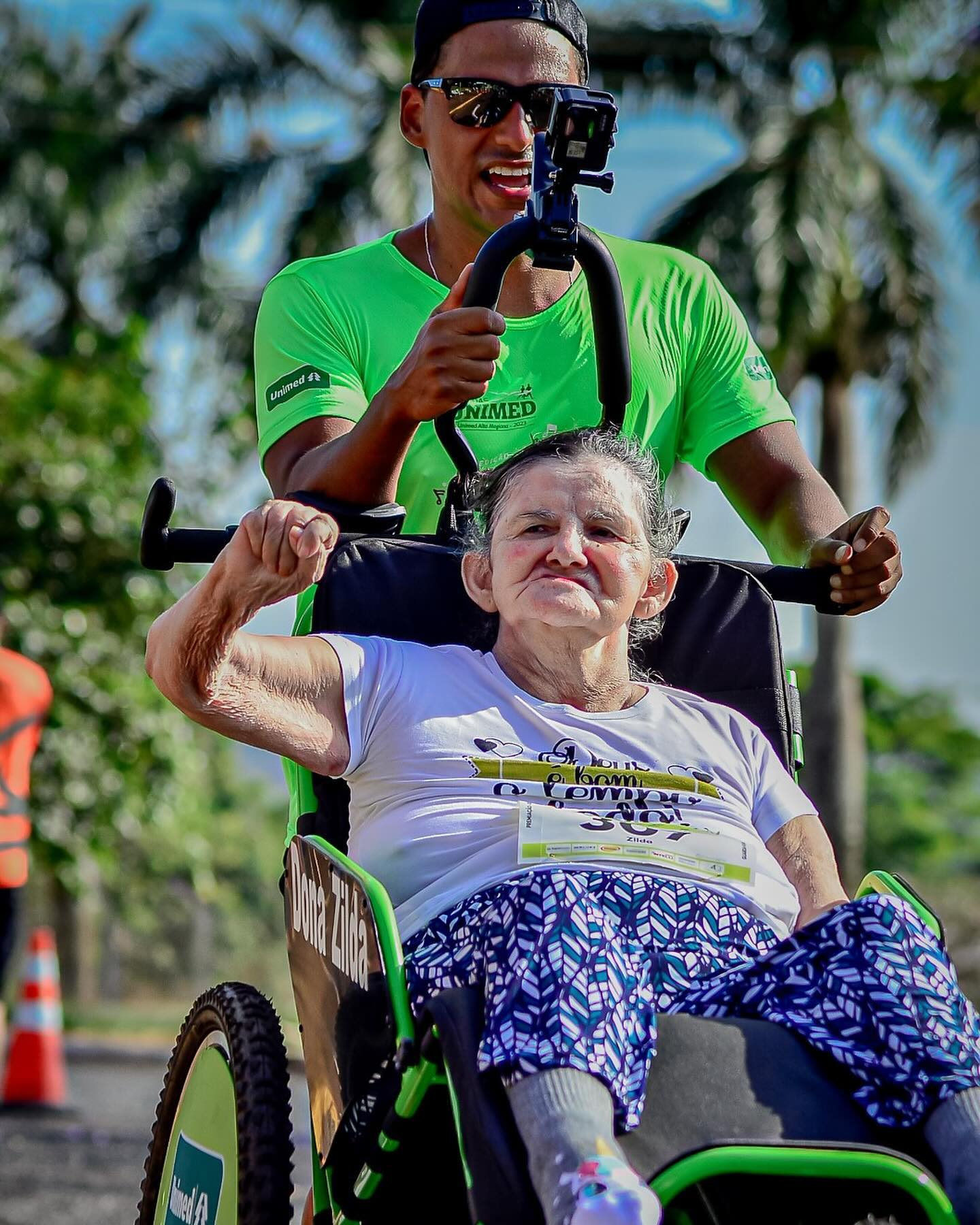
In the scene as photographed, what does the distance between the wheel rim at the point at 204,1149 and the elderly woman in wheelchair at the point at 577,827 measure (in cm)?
44

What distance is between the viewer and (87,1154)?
20.8 ft

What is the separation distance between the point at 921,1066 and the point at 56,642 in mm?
10226

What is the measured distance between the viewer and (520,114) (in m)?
3.10

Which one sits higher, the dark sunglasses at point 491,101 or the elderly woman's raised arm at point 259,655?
the dark sunglasses at point 491,101

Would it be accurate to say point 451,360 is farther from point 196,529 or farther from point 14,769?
point 14,769

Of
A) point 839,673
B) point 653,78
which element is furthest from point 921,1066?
point 653,78

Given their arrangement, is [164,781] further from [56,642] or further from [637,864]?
[637,864]

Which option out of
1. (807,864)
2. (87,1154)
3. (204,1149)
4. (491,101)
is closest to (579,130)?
(491,101)

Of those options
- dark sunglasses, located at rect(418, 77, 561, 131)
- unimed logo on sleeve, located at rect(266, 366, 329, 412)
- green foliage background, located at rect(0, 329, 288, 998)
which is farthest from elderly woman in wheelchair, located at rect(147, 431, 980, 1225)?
green foliage background, located at rect(0, 329, 288, 998)

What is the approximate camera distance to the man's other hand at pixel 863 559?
9.59 ft

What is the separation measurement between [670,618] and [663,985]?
100cm

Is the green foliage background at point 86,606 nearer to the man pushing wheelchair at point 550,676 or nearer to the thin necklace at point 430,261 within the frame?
the thin necklace at point 430,261

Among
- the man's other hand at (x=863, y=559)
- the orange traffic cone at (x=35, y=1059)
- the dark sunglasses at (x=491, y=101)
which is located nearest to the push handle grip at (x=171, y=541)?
the dark sunglasses at (x=491, y=101)

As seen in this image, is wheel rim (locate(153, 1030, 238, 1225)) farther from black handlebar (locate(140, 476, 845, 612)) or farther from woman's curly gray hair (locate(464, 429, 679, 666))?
woman's curly gray hair (locate(464, 429, 679, 666))
